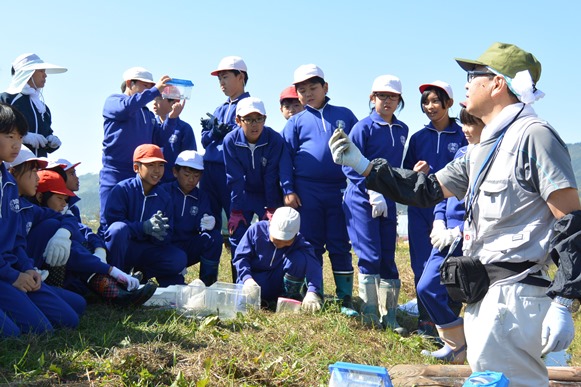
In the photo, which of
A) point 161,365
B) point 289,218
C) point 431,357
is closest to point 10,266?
point 161,365

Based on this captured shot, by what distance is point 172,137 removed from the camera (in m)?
7.68

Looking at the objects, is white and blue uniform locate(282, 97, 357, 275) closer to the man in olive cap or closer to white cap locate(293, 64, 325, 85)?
white cap locate(293, 64, 325, 85)

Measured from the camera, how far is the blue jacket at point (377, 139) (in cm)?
656

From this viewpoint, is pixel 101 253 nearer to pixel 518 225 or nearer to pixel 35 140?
pixel 35 140

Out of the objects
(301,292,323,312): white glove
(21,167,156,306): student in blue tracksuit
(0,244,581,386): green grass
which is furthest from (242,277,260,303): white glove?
(21,167,156,306): student in blue tracksuit

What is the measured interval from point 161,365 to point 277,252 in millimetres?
2444

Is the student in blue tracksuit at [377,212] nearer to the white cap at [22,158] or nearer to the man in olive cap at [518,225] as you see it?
the white cap at [22,158]

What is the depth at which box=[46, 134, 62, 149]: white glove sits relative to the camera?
671 centimetres

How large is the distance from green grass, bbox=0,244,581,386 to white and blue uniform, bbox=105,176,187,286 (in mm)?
885

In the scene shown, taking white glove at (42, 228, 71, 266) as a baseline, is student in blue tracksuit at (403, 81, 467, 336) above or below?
above

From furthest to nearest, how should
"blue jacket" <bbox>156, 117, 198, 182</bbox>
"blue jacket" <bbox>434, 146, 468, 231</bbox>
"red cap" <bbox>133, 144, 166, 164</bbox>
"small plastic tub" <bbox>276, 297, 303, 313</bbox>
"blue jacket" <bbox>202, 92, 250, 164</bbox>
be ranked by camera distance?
"blue jacket" <bbox>156, 117, 198, 182</bbox> < "blue jacket" <bbox>202, 92, 250, 164</bbox> < "red cap" <bbox>133, 144, 166, 164</bbox> < "small plastic tub" <bbox>276, 297, 303, 313</bbox> < "blue jacket" <bbox>434, 146, 468, 231</bbox>

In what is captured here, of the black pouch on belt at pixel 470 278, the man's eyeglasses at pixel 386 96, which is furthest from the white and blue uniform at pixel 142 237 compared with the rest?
the black pouch on belt at pixel 470 278

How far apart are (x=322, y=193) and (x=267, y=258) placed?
873mm

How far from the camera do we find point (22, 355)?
419cm
